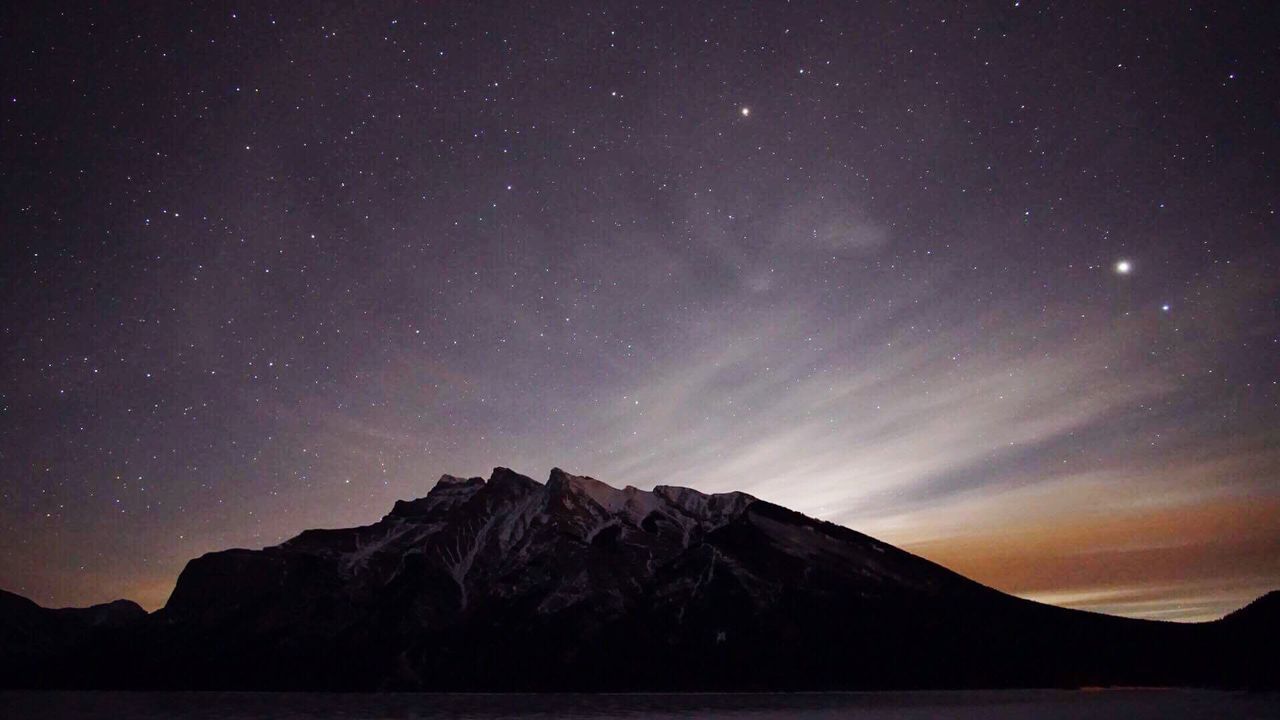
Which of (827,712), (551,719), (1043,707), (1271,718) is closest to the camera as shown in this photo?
(1271,718)

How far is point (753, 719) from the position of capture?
116 metres

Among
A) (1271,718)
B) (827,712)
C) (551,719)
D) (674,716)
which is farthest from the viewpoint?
(827,712)

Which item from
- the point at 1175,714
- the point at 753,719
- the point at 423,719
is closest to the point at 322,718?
the point at 423,719

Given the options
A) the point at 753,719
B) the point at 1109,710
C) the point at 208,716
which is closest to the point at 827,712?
the point at 753,719

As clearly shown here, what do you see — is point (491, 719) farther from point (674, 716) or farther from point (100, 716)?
point (100, 716)

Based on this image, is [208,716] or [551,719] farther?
[208,716]

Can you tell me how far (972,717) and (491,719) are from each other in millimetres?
81239

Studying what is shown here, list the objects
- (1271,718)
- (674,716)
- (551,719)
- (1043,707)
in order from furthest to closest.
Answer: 1. (1043,707)
2. (674,716)
3. (551,719)
4. (1271,718)

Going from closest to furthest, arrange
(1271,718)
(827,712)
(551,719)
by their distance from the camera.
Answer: (1271,718)
(551,719)
(827,712)

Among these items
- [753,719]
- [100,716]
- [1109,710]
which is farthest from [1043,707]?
[100,716]

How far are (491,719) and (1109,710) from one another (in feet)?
372

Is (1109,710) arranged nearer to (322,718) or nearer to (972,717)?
(972,717)

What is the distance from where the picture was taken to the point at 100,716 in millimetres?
124688

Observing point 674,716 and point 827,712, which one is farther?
point 827,712
